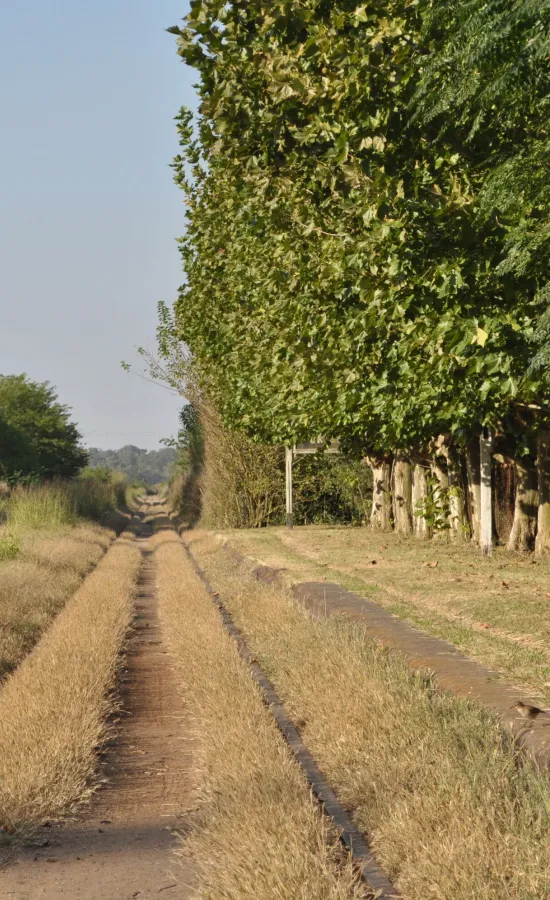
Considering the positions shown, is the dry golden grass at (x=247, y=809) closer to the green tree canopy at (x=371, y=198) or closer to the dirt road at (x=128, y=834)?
the dirt road at (x=128, y=834)

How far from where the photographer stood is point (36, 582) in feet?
55.0

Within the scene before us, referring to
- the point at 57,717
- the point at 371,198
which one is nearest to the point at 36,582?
the point at 371,198

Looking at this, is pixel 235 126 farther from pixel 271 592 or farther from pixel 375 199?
pixel 271 592

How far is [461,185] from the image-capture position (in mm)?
12547

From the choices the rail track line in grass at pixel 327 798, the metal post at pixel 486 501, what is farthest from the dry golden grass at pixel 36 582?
the metal post at pixel 486 501

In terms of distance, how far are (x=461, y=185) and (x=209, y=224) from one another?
10.0 metres

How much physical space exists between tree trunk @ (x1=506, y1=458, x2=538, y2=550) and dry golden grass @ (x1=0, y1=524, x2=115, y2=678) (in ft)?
26.0

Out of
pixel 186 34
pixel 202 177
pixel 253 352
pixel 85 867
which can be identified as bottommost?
pixel 85 867

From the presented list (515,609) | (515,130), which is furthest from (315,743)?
(515,130)

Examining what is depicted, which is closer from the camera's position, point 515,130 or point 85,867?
point 85,867

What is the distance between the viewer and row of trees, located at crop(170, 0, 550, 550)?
9516 millimetres

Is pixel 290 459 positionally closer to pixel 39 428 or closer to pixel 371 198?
pixel 371 198

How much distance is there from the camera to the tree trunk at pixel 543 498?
1766 cm

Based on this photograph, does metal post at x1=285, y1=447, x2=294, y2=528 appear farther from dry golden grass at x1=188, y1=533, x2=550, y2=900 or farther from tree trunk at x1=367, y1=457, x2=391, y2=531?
dry golden grass at x1=188, y1=533, x2=550, y2=900
